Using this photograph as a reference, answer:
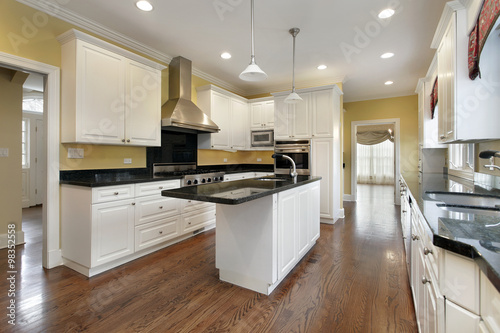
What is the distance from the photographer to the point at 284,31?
305cm

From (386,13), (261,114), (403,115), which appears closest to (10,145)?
(261,114)

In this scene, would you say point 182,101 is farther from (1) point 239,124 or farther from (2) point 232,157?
(2) point 232,157

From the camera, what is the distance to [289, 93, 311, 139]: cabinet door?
450 cm

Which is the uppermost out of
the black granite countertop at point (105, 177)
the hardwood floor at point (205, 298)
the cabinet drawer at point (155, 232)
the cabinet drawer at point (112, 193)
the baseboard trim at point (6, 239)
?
the black granite countertop at point (105, 177)

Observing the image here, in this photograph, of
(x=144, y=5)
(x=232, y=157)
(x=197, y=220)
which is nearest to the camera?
(x=144, y=5)

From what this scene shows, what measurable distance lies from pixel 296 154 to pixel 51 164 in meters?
3.60

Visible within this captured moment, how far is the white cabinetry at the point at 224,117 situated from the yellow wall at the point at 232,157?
0.27 m

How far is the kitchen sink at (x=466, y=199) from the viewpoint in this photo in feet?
5.22

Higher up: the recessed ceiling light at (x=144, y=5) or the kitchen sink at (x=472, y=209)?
the recessed ceiling light at (x=144, y=5)

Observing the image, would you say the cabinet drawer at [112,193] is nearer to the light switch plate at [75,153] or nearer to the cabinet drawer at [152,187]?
the cabinet drawer at [152,187]

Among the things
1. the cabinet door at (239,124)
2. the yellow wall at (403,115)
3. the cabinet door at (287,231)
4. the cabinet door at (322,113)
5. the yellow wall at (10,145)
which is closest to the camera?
the cabinet door at (287,231)

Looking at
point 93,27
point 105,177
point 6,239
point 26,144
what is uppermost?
point 93,27

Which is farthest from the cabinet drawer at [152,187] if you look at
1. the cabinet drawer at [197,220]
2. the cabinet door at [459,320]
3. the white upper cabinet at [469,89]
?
the white upper cabinet at [469,89]

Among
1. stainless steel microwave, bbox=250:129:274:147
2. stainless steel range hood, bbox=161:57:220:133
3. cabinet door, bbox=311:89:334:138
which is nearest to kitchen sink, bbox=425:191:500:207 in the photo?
cabinet door, bbox=311:89:334:138
